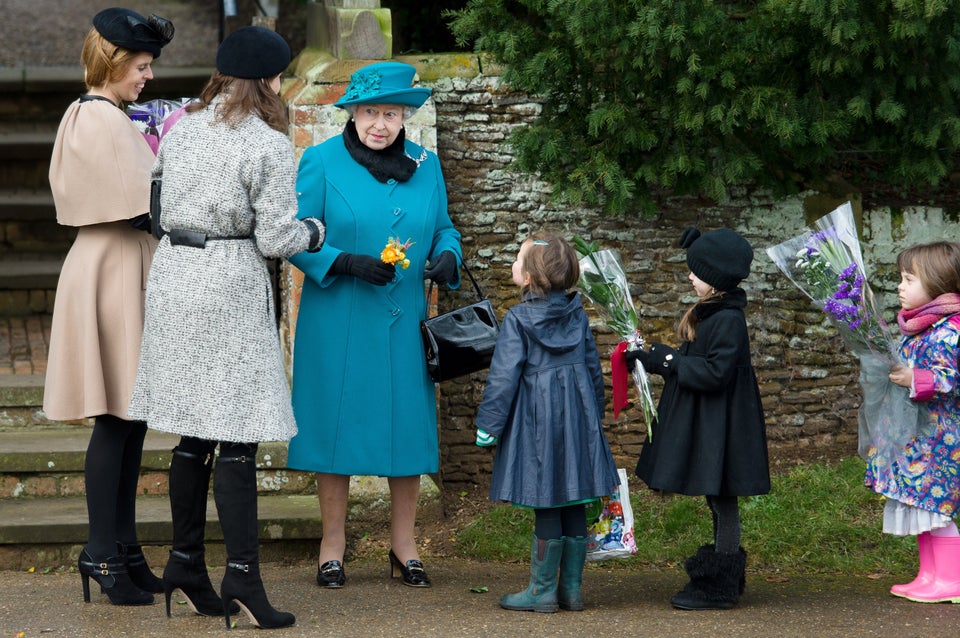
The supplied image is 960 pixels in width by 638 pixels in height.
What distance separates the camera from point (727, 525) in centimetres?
448

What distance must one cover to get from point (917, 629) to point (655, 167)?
260cm

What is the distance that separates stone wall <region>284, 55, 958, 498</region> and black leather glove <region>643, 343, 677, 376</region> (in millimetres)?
1903

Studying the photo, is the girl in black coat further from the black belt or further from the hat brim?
the black belt

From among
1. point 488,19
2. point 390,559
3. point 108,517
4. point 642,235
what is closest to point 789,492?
point 642,235

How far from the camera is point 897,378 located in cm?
454

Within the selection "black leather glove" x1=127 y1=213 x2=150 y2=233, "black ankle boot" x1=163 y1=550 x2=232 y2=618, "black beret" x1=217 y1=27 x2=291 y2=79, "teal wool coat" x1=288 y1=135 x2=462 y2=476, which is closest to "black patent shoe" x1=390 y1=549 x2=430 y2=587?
"teal wool coat" x1=288 y1=135 x2=462 y2=476

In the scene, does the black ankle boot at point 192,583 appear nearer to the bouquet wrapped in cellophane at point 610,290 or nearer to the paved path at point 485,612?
the paved path at point 485,612

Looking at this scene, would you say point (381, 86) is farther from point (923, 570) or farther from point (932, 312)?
point (923, 570)

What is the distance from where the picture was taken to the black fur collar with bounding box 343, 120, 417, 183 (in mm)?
4754

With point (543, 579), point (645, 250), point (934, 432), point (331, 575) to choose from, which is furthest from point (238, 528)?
point (645, 250)

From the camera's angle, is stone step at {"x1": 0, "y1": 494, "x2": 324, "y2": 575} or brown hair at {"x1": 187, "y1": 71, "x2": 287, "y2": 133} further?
stone step at {"x1": 0, "y1": 494, "x2": 324, "y2": 575}

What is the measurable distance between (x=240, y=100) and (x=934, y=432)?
9.27ft

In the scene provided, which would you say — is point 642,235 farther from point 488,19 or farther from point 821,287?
point 821,287

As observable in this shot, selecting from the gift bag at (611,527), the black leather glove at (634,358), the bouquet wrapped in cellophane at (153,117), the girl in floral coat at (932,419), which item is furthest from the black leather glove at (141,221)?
the girl in floral coat at (932,419)
